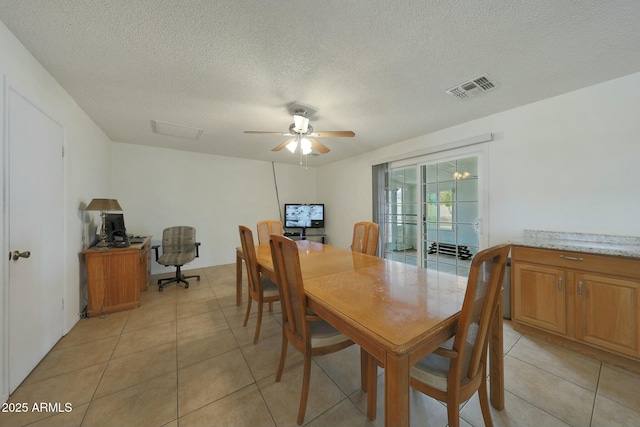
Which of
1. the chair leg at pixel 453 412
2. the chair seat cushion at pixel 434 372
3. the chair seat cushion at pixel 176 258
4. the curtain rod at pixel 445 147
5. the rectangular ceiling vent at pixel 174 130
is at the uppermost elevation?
the rectangular ceiling vent at pixel 174 130

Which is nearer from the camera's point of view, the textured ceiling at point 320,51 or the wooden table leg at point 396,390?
the wooden table leg at point 396,390

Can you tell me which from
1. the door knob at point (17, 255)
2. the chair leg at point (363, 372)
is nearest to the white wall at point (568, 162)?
the chair leg at point (363, 372)

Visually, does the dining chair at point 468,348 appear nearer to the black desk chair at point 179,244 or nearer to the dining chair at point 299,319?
the dining chair at point 299,319

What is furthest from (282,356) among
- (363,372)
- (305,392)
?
(363,372)

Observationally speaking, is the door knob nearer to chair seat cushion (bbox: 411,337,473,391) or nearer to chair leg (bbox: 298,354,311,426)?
chair leg (bbox: 298,354,311,426)

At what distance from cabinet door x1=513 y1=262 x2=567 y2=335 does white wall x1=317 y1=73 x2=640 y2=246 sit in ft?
1.88

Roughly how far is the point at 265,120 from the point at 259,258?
5.79 feet

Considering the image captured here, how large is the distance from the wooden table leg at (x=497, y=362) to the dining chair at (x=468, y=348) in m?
0.27

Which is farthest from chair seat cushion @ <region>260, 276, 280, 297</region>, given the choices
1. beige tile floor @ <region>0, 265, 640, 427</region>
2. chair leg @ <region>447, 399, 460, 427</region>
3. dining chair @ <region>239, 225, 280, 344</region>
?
chair leg @ <region>447, 399, 460, 427</region>

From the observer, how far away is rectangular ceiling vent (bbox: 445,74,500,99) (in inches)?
76.8

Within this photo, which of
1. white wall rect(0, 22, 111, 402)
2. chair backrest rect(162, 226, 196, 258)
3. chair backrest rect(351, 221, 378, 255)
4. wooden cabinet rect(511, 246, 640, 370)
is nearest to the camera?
white wall rect(0, 22, 111, 402)

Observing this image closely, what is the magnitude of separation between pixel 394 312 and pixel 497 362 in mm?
871

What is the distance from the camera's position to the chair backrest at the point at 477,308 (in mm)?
911

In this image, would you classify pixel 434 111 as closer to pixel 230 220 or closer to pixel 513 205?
pixel 513 205
